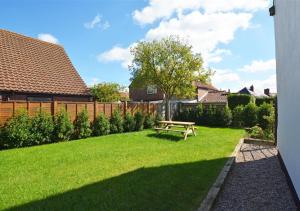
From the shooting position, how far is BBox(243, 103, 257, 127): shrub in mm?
23366

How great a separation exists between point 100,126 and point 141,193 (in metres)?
12.0

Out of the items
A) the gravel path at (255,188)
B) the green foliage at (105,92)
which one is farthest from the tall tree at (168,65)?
the gravel path at (255,188)

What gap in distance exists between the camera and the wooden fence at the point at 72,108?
13516 mm

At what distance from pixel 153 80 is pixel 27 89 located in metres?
10.9

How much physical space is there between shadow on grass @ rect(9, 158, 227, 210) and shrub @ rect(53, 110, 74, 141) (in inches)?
311

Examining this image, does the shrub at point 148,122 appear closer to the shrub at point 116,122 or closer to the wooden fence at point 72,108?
the wooden fence at point 72,108

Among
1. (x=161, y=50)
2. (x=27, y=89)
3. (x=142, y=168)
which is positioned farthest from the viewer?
(x=161, y=50)

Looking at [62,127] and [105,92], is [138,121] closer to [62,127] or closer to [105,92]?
[62,127]

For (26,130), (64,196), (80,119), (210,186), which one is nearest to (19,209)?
(64,196)

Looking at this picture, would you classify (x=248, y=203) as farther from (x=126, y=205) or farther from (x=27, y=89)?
(x=27, y=89)

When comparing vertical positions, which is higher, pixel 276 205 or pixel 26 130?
pixel 26 130

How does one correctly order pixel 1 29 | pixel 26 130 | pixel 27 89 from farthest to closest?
pixel 1 29, pixel 27 89, pixel 26 130

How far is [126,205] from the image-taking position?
218 inches

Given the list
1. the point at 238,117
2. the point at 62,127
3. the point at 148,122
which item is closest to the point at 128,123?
the point at 148,122
